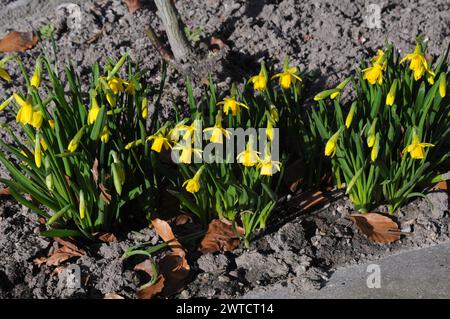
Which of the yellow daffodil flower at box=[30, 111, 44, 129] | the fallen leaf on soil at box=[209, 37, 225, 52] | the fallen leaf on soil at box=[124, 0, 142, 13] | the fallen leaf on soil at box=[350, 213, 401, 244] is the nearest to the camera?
the yellow daffodil flower at box=[30, 111, 44, 129]

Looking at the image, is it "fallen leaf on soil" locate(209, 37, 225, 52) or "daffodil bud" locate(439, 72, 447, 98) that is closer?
"daffodil bud" locate(439, 72, 447, 98)

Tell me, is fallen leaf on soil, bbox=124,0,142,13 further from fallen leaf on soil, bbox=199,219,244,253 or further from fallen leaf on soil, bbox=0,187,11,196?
fallen leaf on soil, bbox=199,219,244,253

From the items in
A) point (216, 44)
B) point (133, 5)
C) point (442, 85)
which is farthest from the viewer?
point (133, 5)

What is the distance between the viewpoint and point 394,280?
2576 millimetres

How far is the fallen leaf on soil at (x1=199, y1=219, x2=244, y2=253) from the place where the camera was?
2.73m

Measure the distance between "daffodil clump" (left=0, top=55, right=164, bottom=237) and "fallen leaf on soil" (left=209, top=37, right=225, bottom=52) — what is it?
1.07 m

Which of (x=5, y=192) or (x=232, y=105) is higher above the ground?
(x=232, y=105)

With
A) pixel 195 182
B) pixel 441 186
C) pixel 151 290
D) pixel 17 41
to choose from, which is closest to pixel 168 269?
pixel 151 290

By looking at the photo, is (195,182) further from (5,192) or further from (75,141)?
(5,192)

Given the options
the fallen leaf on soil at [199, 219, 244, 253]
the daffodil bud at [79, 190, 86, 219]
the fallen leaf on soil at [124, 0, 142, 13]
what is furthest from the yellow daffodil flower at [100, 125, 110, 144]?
the fallen leaf on soil at [124, 0, 142, 13]

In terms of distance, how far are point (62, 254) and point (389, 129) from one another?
1.50m

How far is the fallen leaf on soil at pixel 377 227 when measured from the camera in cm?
275

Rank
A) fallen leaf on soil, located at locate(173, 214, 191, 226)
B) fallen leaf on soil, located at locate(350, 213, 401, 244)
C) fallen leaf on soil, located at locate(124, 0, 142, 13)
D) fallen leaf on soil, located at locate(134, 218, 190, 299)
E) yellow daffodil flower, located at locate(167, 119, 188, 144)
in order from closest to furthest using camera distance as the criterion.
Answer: yellow daffodil flower, located at locate(167, 119, 188, 144) → fallen leaf on soil, located at locate(134, 218, 190, 299) → fallen leaf on soil, located at locate(350, 213, 401, 244) → fallen leaf on soil, located at locate(173, 214, 191, 226) → fallen leaf on soil, located at locate(124, 0, 142, 13)

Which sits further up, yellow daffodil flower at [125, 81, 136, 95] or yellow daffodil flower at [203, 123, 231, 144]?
yellow daffodil flower at [125, 81, 136, 95]
